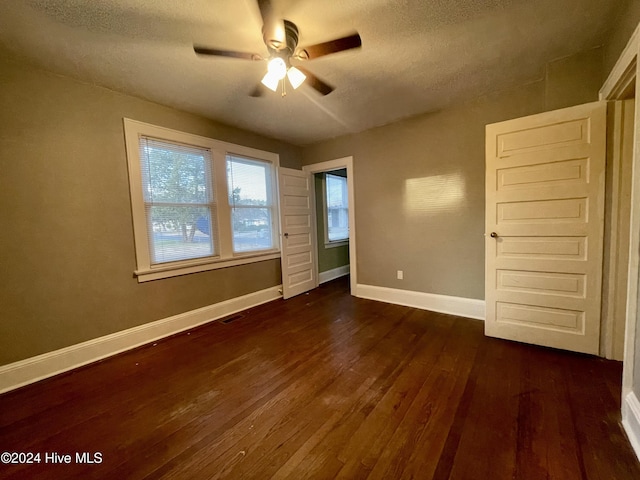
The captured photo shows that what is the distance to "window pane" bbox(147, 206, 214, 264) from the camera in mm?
2697

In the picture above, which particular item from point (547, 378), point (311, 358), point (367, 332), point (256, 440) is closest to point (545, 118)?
point (547, 378)

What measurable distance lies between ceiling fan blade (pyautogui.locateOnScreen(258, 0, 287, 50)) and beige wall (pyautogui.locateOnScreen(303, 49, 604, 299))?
2.16 meters

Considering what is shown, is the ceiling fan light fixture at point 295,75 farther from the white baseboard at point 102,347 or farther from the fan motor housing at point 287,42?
the white baseboard at point 102,347

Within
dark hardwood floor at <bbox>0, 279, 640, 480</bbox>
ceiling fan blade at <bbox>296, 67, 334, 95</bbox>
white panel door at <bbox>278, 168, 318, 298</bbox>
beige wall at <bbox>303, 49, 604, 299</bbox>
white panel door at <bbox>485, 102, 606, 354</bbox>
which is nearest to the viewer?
dark hardwood floor at <bbox>0, 279, 640, 480</bbox>

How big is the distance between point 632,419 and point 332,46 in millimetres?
2658

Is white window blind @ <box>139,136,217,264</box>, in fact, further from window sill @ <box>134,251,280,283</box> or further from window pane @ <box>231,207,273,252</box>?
window pane @ <box>231,207,273,252</box>

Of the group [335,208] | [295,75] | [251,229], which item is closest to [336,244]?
[335,208]

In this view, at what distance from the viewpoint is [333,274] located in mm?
5035

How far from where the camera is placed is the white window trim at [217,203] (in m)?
2.51

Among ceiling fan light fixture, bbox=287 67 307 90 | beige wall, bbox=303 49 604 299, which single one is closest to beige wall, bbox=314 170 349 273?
beige wall, bbox=303 49 604 299

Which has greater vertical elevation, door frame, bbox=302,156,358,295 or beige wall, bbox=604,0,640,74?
beige wall, bbox=604,0,640,74

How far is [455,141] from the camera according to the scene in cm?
291

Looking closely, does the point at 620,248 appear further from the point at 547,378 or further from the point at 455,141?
the point at 455,141

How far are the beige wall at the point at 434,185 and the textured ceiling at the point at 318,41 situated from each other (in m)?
0.22
